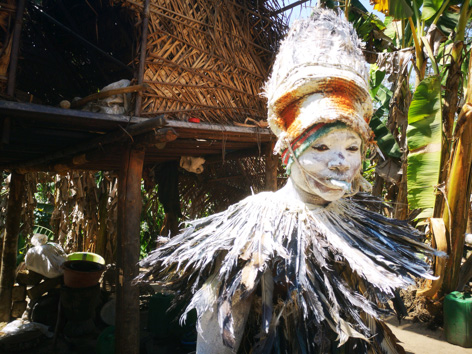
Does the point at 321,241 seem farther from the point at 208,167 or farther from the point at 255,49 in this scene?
the point at 208,167

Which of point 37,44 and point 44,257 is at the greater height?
point 37,44

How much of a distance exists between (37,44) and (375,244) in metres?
4.88

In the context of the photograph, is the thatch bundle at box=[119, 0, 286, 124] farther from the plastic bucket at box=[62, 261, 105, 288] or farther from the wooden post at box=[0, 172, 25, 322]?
the wooden post at box=[0, 172, 25, 322]

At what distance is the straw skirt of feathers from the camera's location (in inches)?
50.9

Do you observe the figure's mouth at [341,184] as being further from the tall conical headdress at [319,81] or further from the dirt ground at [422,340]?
the dirt ground at [422,340]

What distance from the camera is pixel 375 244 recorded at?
1.60m

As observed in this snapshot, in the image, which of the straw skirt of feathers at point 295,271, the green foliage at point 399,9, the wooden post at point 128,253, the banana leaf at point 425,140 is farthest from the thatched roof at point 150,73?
the straw skirt of feathers at point 295,271

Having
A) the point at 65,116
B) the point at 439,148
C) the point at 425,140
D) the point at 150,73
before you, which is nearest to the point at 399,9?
the point at 425,140

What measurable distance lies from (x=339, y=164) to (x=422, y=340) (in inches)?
166

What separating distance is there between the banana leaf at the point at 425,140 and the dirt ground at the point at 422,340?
1677mm

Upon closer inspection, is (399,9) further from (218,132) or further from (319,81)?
(319,81)

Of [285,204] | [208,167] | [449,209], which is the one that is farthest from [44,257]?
[449,209]

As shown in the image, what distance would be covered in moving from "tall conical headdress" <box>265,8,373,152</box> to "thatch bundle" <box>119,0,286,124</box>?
2.01m

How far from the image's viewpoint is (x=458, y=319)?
435 cm
